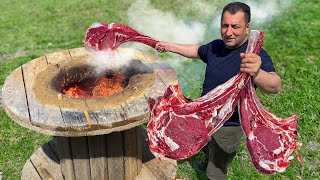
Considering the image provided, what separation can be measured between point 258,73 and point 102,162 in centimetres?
171

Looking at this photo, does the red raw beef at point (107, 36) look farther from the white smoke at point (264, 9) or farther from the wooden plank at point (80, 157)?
the white smoke at point (264, 9)

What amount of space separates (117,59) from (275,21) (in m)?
5.78

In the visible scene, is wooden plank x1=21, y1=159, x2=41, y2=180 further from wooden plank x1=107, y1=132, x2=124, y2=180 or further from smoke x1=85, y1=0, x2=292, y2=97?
smoke x1=85, y1=0, x2=292, y2=97

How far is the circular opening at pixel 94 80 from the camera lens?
359cm

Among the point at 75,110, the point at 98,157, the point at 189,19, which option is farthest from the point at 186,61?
the point at 75,110

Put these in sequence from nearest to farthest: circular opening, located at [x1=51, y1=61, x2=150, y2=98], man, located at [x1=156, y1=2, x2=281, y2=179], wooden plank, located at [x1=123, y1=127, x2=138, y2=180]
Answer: man, located at [x1=156, y1=2, x2=281, y2=179]
wooden plank, located at [x1=123, y1=127, x2=138, y2=180]
circular opening, located at [x1=51, y1=61, x2=150, y2=98]

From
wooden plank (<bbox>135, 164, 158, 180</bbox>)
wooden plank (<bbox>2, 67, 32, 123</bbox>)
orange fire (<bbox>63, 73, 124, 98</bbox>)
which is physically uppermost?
wooden plank (<bbox>2, 67, 32, 123</bbox>)

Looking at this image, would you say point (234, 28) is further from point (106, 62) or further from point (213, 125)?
point (106, 62)

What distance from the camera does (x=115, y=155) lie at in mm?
3428

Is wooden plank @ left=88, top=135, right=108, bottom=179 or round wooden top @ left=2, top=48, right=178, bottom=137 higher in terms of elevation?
round wooden top @ left=2, top=48, right=178, bottom=137

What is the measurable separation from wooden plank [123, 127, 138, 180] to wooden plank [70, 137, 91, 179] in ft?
1.21

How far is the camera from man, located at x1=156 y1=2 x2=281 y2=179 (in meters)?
2.58

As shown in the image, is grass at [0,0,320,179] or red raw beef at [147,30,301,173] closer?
red raw beef at [147,30,301,173]

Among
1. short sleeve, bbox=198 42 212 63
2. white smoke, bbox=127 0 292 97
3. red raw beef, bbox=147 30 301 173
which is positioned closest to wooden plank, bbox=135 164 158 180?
red raw beef, bbox=147 30 301 173
